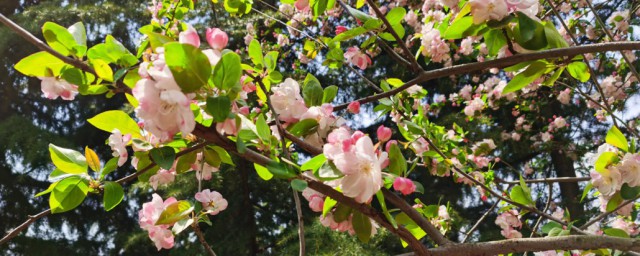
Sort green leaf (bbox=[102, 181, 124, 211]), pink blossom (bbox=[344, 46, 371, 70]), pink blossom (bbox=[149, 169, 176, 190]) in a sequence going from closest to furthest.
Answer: green leaf (bbox=[102, 181, 124, 211]) → pink blossom (bbox=[149, 169, 176, 190]) → pink blossom (bbox=[344, 46, 371, 70])

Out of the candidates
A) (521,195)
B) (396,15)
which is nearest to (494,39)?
(396,15)

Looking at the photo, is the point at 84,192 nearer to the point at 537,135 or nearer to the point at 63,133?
the point at 537,135

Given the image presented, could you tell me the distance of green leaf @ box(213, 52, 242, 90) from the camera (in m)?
0.60

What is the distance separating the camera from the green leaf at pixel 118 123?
0.72 metres

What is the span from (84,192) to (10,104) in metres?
6.80

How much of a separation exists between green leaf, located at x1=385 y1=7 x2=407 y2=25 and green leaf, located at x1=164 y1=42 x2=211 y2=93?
48cm

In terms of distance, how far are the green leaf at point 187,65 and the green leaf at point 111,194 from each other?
286mm

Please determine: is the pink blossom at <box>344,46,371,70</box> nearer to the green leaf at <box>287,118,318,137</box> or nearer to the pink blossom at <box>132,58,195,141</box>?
the green leaf at <box>287,118,318,137</box>

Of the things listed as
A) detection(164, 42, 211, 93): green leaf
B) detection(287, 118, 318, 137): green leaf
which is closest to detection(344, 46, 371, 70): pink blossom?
detection(287, 118, 318, 137): green leaf

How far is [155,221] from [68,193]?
165 mm

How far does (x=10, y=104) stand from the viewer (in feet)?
21.6

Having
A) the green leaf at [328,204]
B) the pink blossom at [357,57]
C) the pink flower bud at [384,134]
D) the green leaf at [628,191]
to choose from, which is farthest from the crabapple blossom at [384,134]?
the pink blossom at [357,57]

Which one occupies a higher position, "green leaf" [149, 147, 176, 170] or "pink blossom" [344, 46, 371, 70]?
"green leaf" [149, 147, 176, 170]

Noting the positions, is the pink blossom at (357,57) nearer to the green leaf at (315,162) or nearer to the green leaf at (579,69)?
the green leaf at (579,69)
